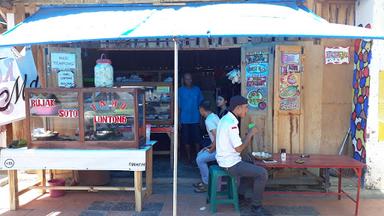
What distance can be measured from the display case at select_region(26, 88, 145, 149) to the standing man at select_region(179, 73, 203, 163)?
223cm

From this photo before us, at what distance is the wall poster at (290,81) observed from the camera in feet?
19.0

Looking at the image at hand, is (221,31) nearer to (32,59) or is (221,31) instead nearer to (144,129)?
(144,129)

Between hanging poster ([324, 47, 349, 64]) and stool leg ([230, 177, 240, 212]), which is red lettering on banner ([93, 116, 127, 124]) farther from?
hanging poster ([324, 47, 349, 64])

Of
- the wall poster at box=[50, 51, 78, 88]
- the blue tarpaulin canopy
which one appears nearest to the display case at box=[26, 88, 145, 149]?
the blue tarpaulin canopy

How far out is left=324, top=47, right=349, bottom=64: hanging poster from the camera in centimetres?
592

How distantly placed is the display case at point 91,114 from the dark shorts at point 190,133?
7.81 ft

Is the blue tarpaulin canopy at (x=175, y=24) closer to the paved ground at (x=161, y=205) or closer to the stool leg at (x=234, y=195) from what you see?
the stool leg at (x=234, y=195)

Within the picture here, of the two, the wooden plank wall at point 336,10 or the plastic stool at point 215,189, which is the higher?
the wooden plank wall at point 336,10

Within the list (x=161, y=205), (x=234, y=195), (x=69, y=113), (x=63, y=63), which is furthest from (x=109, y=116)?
(x=234, y=195)

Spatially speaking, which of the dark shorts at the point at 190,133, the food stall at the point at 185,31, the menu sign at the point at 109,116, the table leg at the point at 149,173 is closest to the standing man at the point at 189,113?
the dark shorts at the point at 190,133

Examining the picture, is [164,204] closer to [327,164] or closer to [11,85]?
[327,164]

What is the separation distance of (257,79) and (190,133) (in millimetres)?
2079

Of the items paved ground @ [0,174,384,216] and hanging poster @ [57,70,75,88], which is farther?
hanging poster @ [57,70,75,88]

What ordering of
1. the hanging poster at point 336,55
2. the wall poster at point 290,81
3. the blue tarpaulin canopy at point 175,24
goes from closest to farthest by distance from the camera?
the blue tarpaulin canopy at point 175,24 → the wall poster at point 290,81 → the hanging poster at point 336,55
